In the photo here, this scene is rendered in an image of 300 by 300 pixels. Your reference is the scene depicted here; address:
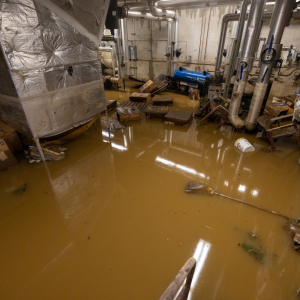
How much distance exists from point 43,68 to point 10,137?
1.39m

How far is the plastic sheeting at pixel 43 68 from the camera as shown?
2441mm

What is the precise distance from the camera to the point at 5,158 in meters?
3.10

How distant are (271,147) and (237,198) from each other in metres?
1.83

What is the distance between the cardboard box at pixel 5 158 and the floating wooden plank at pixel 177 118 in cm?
343

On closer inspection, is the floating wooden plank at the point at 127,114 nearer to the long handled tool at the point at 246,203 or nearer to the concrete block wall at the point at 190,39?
the long handled tool at the point at 246,203

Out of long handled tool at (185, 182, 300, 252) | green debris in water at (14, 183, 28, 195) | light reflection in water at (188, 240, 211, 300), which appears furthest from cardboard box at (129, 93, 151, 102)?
light reflection in water at (188, 240, 211, 300)

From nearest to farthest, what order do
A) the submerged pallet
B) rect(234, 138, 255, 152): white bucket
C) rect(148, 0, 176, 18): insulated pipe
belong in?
rect(234, 138, 255, 152): white bucket < rect(148, 0, 176, 18): insulated pipe < the submerged pallet

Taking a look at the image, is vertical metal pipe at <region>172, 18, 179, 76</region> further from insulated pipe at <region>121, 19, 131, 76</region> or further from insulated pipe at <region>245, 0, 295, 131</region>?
insulated pipe at <region>245, 0, 295, 131</region>

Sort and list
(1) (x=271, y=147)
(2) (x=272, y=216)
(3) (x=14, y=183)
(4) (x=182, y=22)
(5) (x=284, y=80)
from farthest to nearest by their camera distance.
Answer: (4) (x=182, y=22) < (5) (x=284, y=80) < (1) (x=271, y=147) < (3) (x=14, y=183) < (2) (x=272, y=216)

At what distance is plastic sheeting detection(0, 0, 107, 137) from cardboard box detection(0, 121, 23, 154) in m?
0.12

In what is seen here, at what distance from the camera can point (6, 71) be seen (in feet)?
8.34

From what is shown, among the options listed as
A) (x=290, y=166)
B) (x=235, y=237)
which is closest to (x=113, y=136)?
(x=235, y=237)

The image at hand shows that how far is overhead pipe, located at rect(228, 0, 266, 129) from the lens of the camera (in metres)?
3.31

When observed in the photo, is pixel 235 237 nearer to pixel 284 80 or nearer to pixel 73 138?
pixel 73 138
